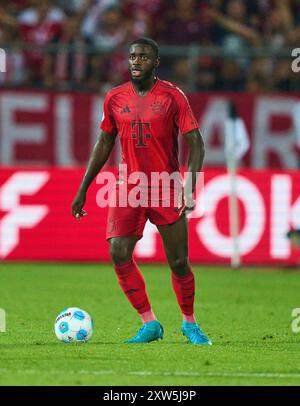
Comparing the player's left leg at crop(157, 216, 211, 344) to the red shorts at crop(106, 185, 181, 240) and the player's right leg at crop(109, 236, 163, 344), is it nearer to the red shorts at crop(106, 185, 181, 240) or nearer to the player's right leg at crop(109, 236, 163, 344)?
the red shorts at crop(106, 185, 181, 240)

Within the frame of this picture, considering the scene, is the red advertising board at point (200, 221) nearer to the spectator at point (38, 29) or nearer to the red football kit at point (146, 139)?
the spectator at point (38, 29)

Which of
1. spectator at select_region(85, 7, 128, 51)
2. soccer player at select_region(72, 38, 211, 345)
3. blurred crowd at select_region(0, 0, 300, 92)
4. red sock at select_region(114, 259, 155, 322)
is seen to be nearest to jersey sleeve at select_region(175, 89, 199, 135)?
soccer player at select_region(72, 38, 211, 345)

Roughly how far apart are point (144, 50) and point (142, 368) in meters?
2.67

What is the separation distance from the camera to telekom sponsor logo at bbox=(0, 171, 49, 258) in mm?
17672

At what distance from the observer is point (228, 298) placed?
13.9m

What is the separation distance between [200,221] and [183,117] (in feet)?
28.5

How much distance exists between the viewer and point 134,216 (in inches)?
373

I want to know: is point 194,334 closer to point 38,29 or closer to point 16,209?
point 16,209

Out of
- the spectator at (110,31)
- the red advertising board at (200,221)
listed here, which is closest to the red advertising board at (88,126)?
the spectator at (110,31)

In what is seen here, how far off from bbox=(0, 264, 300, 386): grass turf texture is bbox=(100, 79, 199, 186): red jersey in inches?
59.6

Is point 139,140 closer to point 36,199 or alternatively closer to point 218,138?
point 36,199

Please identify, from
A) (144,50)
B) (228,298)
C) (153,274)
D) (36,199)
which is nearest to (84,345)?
(144,50)

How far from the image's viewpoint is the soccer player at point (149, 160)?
30.5 feet

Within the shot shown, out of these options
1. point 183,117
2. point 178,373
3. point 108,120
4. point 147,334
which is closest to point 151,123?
point 183,117
